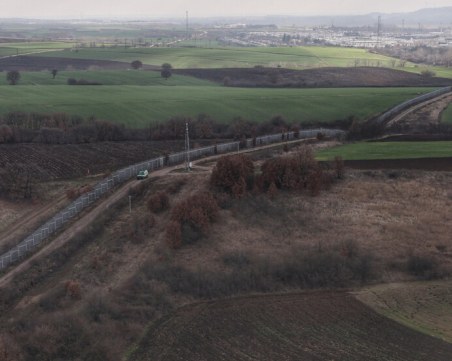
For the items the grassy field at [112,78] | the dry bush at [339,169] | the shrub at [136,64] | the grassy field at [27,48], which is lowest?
the dry bush at [339,169]

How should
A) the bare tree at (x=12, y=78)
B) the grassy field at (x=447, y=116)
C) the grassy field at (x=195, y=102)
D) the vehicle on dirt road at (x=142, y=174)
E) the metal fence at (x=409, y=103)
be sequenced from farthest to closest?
the bare tree at (x=12, y=78)
the metal fence at (x=409, y=103)
the grassy field at (x=447, y=116)
the grassy field at (x=195, y=102)
the vehicle on dirt road at (x=142, y=174)

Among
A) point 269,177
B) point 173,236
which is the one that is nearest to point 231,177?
point 269,177

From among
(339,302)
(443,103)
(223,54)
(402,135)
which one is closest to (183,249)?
(339,302)

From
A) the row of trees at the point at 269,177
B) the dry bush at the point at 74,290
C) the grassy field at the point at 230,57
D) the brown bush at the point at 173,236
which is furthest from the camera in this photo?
the grassy field at the point at 230,57

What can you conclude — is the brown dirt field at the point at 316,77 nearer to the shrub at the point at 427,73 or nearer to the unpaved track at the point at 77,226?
the shrub at the point at 427,73

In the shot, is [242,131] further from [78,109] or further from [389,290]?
[389,290]

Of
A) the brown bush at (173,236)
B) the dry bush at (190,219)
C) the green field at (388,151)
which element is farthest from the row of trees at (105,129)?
the brown bush at (173,236)

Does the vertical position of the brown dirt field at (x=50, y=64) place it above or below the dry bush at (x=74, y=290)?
above

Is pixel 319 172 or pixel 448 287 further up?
pixel 319 172
